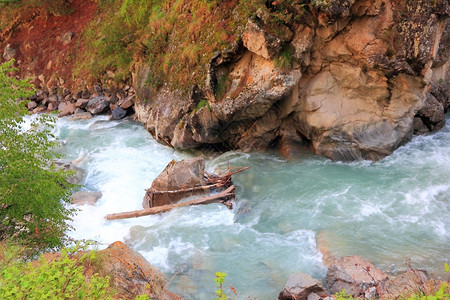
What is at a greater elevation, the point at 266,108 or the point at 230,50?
the point at 230,50

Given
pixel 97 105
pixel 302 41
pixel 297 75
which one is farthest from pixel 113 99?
pixel 302 41

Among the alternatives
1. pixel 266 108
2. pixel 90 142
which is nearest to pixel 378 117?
pixel 266 108

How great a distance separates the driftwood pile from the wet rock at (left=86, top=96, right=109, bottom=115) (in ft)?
39.9

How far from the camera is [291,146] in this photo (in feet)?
54.0

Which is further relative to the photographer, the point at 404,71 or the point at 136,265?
the point at 404,71

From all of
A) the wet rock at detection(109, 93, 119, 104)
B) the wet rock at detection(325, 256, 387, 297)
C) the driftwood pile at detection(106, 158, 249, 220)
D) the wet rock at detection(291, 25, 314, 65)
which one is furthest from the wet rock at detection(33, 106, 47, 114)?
the wet rock at detection(325, 256, 387, 297)

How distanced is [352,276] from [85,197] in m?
10.6

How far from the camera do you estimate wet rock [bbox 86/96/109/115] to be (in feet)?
78.3

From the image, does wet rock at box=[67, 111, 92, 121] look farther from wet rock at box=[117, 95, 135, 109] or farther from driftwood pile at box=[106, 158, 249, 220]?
driftwood pile at box=[106, 158, 249, 220]

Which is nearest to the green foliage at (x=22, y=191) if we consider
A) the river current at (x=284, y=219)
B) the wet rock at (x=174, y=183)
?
the river current at (x=284, y=219)

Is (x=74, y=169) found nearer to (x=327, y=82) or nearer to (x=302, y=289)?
(x=302, y=289)

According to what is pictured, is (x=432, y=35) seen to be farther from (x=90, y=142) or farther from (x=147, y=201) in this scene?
(x=90, y=142)

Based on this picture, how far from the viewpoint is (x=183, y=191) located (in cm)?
1342

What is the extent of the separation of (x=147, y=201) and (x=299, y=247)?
6006 mm
